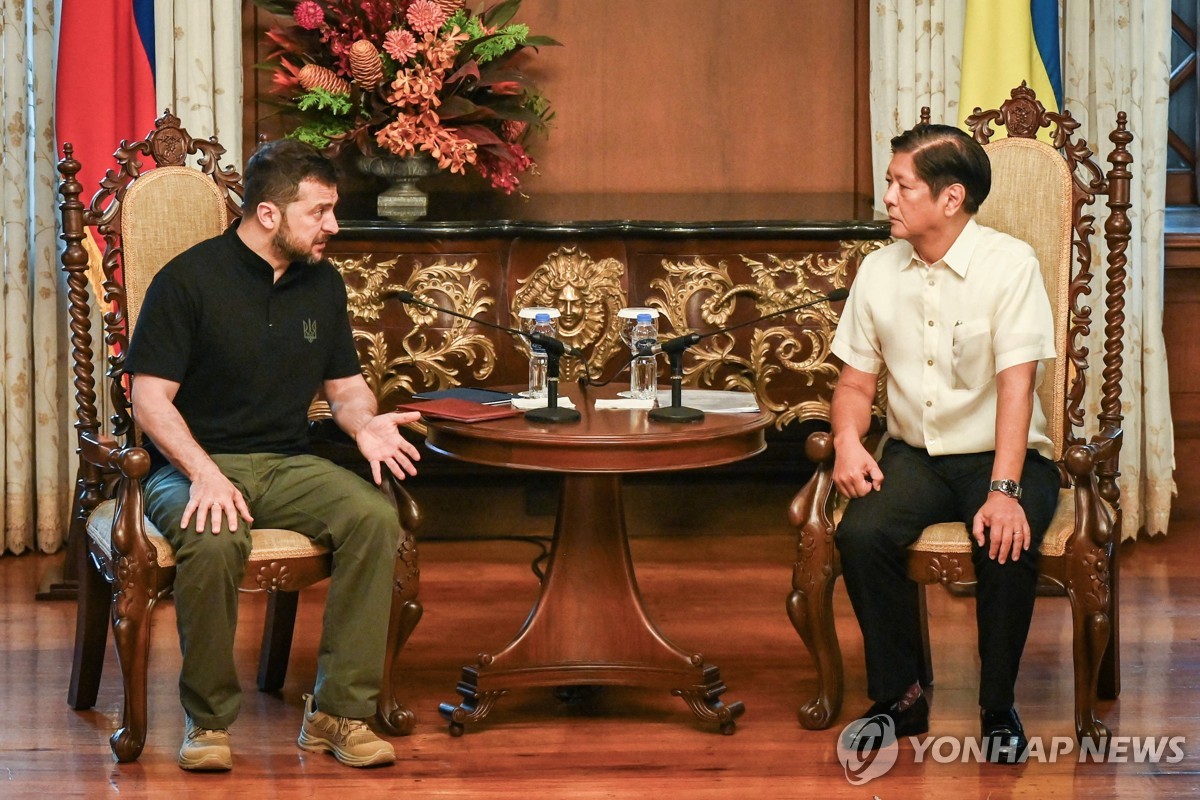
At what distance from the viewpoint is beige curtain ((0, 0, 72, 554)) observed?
4.39 m

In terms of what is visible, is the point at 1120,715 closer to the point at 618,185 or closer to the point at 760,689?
the point at 760,689

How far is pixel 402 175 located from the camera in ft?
13.7

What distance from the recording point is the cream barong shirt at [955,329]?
2.97 m

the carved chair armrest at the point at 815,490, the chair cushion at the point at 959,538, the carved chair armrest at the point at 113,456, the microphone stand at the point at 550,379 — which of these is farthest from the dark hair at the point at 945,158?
the carved chair armrest at the point at 113,456

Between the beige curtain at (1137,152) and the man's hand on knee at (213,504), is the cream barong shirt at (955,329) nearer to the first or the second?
the man's hand on knee at (213,504)

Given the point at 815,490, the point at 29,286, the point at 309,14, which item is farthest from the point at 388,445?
the point at 29,286

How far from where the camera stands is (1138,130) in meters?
4.56

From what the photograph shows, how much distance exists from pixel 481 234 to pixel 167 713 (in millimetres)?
1555

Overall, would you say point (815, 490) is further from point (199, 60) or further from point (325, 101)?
point (199, 60)

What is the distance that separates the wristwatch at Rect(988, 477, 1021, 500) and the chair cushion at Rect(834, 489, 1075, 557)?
105 millimetres

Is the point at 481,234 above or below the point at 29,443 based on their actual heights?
above

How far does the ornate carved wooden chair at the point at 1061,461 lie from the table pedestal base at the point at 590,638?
0.27 meters

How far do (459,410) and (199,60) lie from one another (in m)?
1.90

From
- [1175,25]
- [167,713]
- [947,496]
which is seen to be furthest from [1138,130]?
[167,713]
